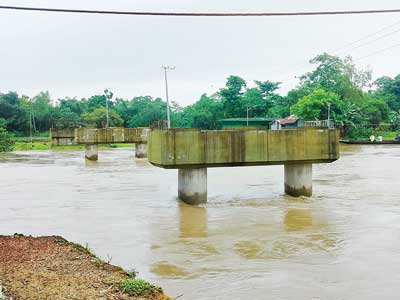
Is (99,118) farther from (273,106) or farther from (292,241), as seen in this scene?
(292,241)

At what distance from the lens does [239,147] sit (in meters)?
15.8

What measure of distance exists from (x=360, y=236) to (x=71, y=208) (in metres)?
8.76

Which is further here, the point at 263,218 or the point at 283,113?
the point at 283,113

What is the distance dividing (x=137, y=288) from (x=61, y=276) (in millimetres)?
1326

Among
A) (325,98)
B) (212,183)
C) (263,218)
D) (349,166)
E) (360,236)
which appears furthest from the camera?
(325,98)

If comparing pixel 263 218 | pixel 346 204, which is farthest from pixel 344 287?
pixel 346 204

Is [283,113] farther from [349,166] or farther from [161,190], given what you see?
[161,190]

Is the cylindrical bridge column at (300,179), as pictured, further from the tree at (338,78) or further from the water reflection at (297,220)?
the tree at (338,78)

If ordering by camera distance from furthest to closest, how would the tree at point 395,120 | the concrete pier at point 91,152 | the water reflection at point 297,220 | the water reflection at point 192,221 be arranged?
the tree at point 395,120 < the concrete pier at point 91,152 < the water reflection at point 297,220 < the water reflection at point 192,221

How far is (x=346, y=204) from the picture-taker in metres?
16.2

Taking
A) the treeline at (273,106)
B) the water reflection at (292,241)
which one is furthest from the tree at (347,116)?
the water reflection at (292,241)

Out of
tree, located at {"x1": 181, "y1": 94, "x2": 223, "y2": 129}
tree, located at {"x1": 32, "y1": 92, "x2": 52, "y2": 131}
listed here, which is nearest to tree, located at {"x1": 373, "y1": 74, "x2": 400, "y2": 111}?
tree, located at {"x1": 181, "y1": 94, "x2": 223, "y2": 129}

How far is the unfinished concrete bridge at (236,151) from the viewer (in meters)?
15.3

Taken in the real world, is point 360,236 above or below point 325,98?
below
